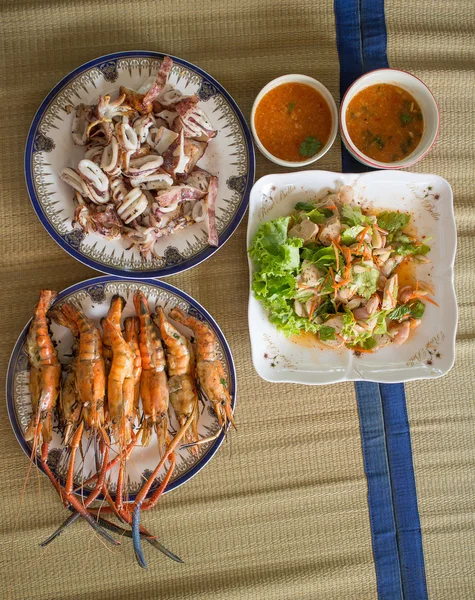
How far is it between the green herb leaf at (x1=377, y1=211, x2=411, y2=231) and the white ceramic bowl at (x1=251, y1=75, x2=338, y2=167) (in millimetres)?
409

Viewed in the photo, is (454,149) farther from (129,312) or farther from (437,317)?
(129,312)

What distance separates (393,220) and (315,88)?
0.70m

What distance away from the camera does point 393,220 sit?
211 centimetres

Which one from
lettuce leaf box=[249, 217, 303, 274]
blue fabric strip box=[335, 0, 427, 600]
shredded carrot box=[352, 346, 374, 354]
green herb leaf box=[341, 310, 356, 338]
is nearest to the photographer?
lettuce leaf box=[249, 217, 303, 274]

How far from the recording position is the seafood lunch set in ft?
6.53

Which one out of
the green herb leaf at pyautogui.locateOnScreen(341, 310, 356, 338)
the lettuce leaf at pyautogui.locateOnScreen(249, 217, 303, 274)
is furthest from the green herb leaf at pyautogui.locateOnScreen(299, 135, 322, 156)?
the green herb leaf at pyautogui.locateOnScreen(341, 310, 356, 338)

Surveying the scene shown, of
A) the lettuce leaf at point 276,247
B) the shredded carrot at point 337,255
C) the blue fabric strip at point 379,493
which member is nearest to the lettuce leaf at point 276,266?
the lettuce leaf at point 276,247

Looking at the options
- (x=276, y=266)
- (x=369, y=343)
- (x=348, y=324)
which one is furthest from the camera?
(x=369, y=343)

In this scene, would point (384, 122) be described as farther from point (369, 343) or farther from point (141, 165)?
point (141, 165)

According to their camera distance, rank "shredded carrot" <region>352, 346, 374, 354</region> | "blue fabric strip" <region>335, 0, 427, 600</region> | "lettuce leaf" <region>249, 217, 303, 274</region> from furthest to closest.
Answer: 1. "blue fabric strip" <region>335, 0, 427, 600</region>
2. "shredded carrot" <region>352, 346, 374, 354</region>
3. "lettuce leaf" <region>249, 217, 303, 274</region>

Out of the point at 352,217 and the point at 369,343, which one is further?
the point at 369,343

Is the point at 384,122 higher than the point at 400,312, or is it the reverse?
the point at 384,122

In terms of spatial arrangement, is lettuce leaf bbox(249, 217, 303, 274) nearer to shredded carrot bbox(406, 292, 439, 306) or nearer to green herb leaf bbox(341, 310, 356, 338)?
green herb leaf bbox(341, 310, 356, 338)

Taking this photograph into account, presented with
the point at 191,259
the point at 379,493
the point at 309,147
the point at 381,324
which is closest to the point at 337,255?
the point at 381,324
